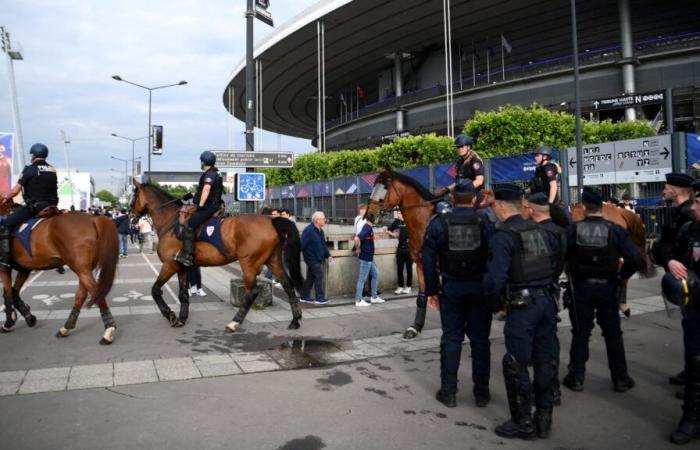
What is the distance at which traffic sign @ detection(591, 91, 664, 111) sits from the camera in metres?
30.4

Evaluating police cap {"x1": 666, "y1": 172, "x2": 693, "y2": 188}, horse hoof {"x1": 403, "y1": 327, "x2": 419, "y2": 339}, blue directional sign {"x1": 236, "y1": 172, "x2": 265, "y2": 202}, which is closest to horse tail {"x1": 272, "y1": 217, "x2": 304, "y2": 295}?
horse hoof {"x1": 403, "y1": 327, "x2": 419, "y2": 339}

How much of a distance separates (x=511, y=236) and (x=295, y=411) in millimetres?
2542

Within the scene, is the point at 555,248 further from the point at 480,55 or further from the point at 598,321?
the point at 480,55

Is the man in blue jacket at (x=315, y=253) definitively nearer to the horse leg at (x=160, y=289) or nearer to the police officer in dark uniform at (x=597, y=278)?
the horse leg at (x=160, y=289)

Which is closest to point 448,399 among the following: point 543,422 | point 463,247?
point 543,422

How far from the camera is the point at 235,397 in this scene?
198 inches

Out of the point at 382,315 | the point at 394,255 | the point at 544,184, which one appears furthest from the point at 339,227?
the point at 544,184

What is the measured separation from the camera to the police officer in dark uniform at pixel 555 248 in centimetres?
443

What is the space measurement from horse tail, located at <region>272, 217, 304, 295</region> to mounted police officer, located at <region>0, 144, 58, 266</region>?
3602 mm

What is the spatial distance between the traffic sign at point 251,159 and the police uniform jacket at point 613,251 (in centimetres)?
914

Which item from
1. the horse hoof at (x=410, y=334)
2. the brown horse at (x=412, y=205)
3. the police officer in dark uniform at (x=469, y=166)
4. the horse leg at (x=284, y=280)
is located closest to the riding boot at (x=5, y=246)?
the horse leg at (x=284, y=280)

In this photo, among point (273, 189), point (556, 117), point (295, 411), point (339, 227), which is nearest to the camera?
point (295, 411)

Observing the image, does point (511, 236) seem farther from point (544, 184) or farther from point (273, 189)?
point (273, 189)

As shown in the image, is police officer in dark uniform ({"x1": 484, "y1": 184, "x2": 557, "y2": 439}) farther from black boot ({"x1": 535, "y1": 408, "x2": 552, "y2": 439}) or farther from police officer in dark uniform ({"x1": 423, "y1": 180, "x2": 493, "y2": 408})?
police officer in dark uniform ({"x1": 423, "y1": 180, "x2": 493, "y2": 408})
